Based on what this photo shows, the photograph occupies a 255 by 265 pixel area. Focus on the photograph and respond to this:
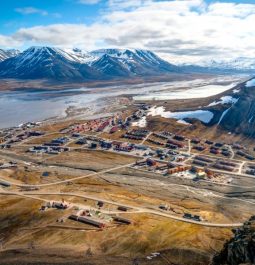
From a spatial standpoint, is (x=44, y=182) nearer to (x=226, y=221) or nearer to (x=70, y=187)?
(x=70, y=187)

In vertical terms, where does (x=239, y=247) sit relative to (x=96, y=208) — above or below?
above

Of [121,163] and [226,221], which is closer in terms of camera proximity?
[226,221]

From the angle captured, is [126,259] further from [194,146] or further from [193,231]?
[194,146]

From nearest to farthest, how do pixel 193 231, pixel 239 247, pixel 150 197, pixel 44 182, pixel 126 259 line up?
pixel 239 247
pixel 126 259
pixel 193 231
pixel 150 197
pixel 44 182

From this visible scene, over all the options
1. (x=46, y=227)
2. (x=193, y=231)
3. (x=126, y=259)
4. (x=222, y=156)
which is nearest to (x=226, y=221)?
(x=193, y=231)

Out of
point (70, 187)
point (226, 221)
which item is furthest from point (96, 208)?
point (226, 221)

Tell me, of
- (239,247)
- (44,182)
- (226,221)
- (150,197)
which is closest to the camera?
(239,247)
